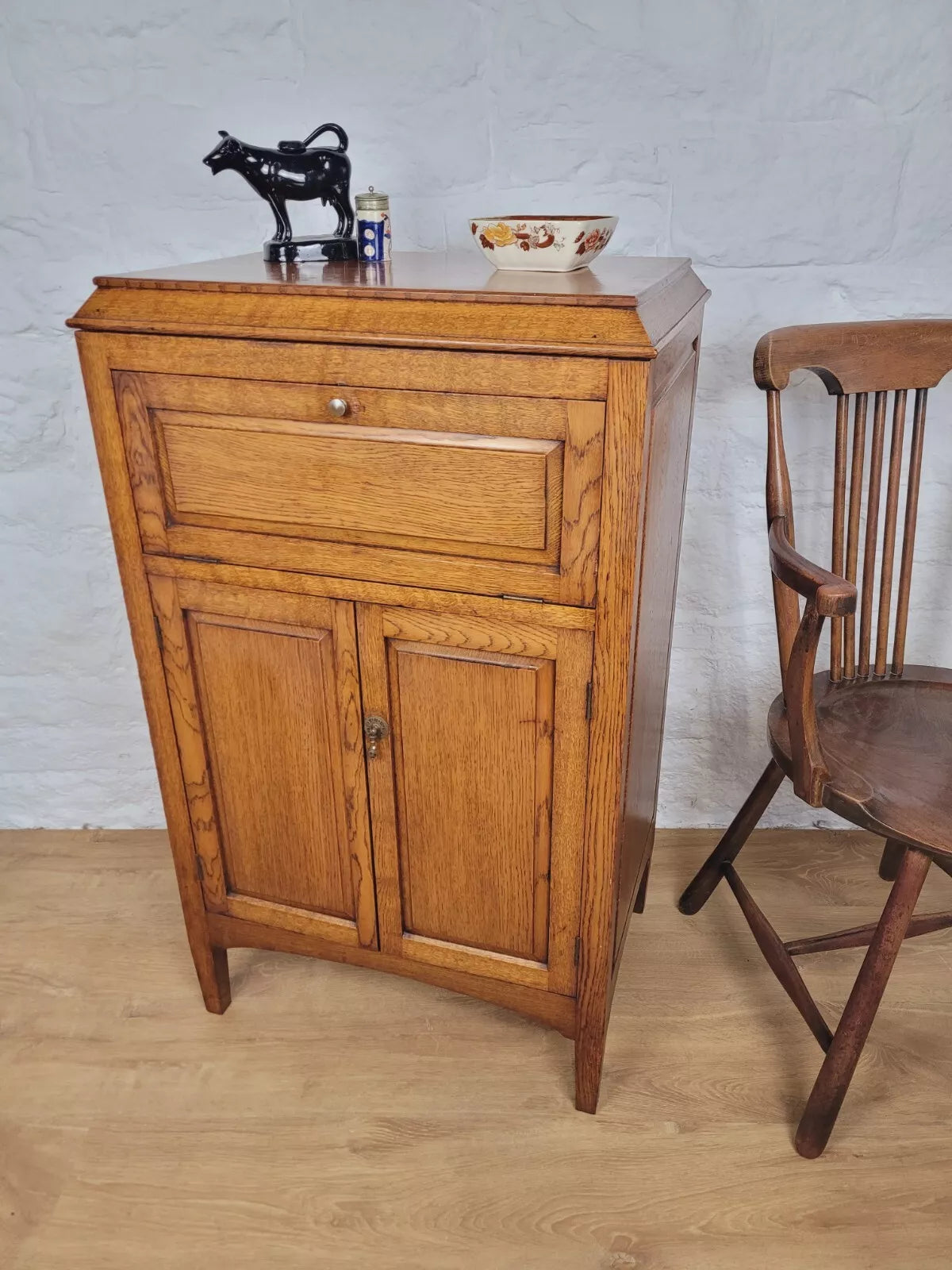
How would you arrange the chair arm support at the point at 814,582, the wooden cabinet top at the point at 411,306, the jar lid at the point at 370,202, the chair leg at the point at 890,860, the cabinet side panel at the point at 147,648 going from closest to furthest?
1. the wooden cabinet top at the point at 411,306
2. the chair arm support at the point at 814,582
3. the cabinet side panel at the point at 147,648
4. the jar lid at the point at 370,202
5. the chair leg at the point at 890,860

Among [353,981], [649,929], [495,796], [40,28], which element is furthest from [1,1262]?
[40,28]

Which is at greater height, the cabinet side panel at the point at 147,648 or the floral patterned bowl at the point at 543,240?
the floral patterned bowl at the point at 543,240

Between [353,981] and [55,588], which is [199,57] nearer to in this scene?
[55,588]

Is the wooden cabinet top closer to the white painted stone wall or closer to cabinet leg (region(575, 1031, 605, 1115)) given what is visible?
the white painted stone wall

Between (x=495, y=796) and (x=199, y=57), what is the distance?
1.31 metres

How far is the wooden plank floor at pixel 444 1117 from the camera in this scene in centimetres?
133

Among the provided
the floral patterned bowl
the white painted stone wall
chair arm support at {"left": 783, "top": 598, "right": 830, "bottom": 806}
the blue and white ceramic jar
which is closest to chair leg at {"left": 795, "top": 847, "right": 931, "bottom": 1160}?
chair arm support at {"left": 783, "top": 598, "right": 830, "bottom": 806}

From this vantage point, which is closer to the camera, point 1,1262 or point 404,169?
point 1,1262

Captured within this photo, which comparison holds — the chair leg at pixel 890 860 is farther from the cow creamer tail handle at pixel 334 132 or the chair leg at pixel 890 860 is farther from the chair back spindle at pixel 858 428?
the cow creamer tail handle at pixel 334 132

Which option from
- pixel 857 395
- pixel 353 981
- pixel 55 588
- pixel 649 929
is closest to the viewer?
pixel 857 395

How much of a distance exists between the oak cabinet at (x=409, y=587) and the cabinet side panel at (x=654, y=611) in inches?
0.5

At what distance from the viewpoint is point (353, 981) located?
1757 millimetres

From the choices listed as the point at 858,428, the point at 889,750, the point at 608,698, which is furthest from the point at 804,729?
the point at 858,428

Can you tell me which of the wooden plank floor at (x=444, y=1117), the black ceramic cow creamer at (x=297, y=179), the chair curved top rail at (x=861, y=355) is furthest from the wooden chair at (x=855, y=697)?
the black ceramic cow creamer at (x=297, y=179)
